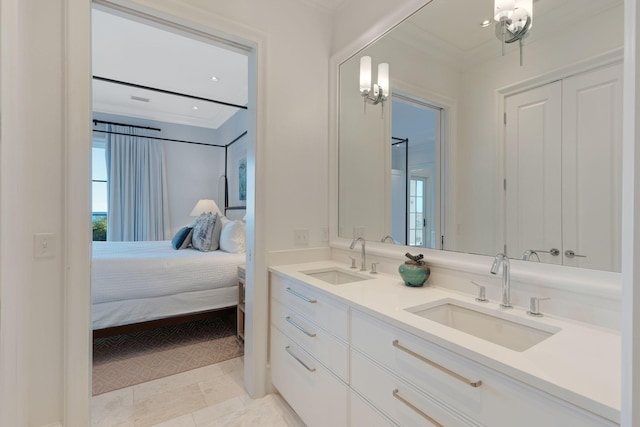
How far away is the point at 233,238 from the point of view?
3.36 m

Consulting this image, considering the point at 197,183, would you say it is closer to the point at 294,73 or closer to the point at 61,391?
the point at 294,73

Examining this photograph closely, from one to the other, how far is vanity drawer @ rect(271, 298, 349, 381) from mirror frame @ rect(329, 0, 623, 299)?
0.64m

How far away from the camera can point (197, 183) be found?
561 centimetres

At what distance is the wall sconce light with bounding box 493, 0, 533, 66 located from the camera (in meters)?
1.21

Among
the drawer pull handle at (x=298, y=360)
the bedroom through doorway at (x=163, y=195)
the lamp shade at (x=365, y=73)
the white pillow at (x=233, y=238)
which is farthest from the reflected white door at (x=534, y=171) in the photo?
the white pillow at (x=233, y=238)

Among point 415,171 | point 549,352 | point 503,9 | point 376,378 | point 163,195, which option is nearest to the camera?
Answer: point 549,352

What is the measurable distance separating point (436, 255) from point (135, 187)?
5199mm

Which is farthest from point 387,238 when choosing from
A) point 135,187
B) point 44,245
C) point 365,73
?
point 135,187

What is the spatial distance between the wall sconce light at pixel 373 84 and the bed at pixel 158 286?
2031mm

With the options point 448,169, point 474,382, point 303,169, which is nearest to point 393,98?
point 448,169

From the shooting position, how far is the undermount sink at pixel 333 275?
196 centimetres

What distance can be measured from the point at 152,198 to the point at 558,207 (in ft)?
18.2

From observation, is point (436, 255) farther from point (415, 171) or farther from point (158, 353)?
point (158, 353)

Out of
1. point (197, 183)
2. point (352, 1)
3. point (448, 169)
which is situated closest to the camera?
point (448, 169)
